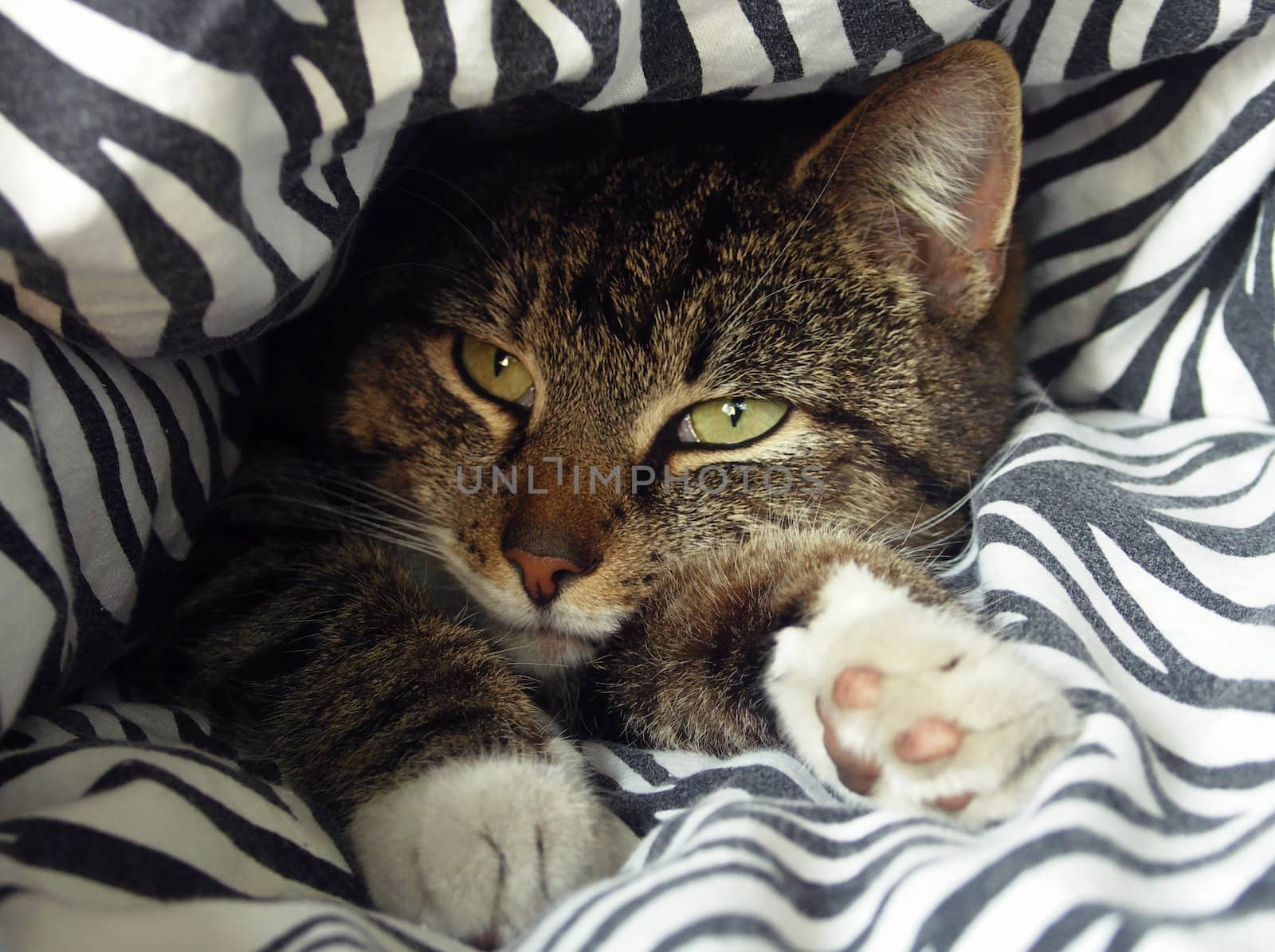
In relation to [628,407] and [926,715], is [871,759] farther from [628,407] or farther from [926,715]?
[628,407]

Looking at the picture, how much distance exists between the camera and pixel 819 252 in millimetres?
933

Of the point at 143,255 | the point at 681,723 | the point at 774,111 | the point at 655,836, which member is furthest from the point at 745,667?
the point at 774,111

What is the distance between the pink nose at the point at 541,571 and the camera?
32.9 inches

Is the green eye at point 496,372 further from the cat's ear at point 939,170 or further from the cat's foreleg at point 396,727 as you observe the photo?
the cat's ear at point 939,170

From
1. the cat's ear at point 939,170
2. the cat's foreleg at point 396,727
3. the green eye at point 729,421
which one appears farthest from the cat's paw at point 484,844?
the cat's ear at point 939,170

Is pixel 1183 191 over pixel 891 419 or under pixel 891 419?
over

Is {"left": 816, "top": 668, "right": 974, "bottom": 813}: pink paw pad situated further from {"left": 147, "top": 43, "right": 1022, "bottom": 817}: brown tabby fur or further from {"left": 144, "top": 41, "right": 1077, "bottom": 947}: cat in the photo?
{"left": 147, "top": 43, "right": 1022, "bottom": 817}: brown tabby fur

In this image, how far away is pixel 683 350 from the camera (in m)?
0.90

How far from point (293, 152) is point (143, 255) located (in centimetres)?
11

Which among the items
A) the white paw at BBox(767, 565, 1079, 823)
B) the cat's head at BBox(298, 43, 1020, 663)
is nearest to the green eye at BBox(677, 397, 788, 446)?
the cat's head at BBox(298, 43, 1020, 663)

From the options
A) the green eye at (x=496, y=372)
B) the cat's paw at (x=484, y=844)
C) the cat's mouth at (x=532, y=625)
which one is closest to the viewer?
the cat's paw at (x=484, y=844)

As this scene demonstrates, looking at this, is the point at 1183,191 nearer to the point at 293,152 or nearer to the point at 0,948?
the point at 293,152

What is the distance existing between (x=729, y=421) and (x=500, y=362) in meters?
0.24

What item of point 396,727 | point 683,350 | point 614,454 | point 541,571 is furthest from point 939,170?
point 396,727
